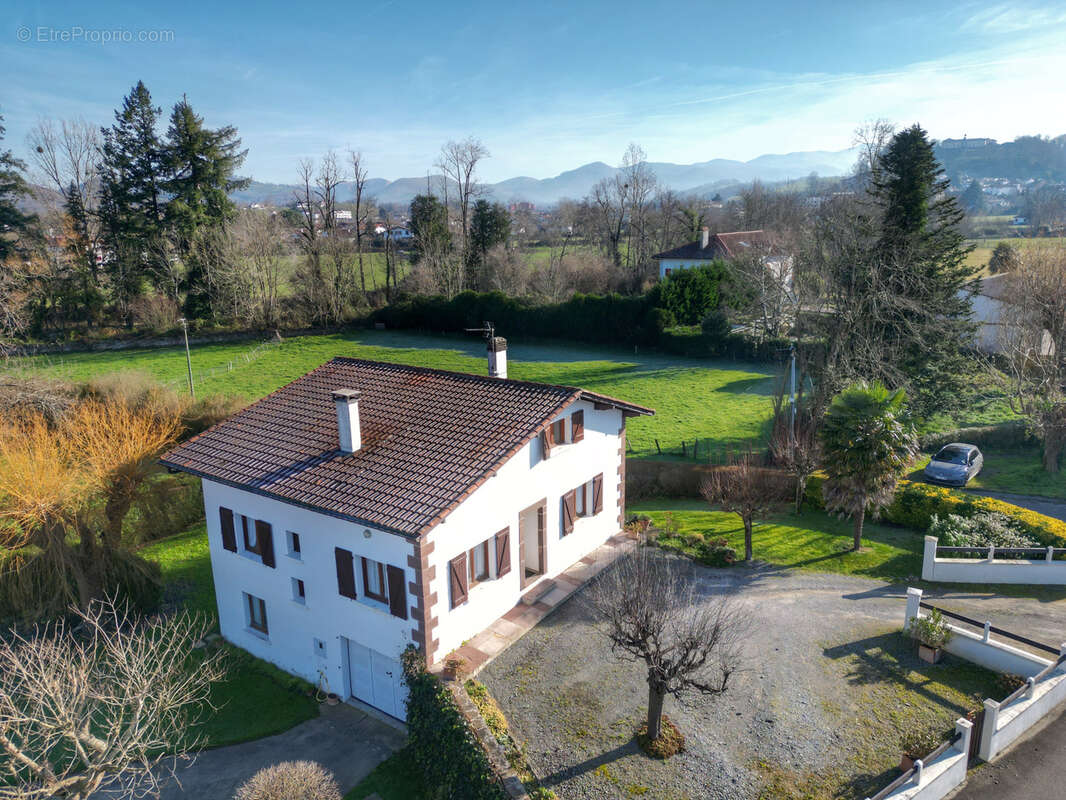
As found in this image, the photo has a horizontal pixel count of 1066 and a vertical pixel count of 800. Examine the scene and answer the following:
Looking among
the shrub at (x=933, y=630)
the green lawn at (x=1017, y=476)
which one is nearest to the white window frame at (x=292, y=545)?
the shrub at (x=933, y=630)

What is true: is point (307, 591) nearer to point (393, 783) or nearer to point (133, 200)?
point (393, 783)

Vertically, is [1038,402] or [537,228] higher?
[537,228]

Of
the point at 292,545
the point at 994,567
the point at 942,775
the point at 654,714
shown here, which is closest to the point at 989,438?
the point at 994,567

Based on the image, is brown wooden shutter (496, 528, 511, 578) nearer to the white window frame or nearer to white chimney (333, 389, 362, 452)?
white chimney (333, 389, 362, 452)

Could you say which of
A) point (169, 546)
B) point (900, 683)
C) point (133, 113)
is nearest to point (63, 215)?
point (133, 113)

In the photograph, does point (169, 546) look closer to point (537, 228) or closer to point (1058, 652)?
point (1058, 652)

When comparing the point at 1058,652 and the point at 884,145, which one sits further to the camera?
the point at 884,145

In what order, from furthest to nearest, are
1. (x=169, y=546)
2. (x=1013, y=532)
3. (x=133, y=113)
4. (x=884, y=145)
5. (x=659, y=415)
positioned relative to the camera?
(x=133, y=113) < (x=659, y=415) < (x=884, y=145) < (x=169, y=546) < (x=1013, y=532)
